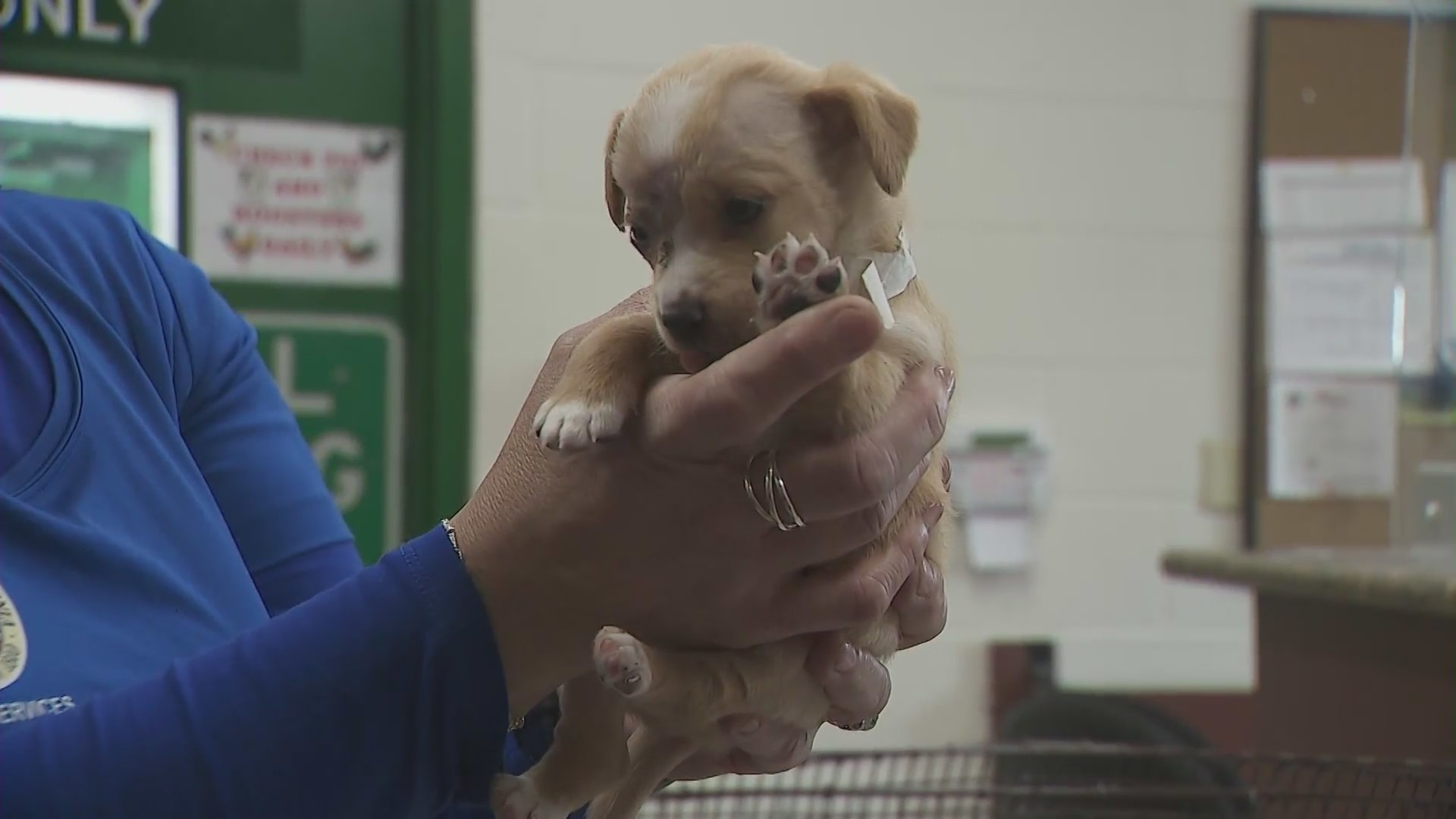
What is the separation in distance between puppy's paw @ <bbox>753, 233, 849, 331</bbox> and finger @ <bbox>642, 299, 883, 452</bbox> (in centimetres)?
4

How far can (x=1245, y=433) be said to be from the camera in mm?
2252

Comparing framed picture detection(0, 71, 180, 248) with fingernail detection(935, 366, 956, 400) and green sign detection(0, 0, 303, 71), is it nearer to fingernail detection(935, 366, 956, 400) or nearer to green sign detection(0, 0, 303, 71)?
green sign detection(0, 0, 303, 71)

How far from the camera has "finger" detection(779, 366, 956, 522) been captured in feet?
2.32

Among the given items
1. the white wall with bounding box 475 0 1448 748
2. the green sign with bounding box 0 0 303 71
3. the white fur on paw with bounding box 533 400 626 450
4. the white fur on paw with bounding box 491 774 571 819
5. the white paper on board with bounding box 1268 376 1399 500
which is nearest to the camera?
the white fur on paw with bounding box 533 400 626 450

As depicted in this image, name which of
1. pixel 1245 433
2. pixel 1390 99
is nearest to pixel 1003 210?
pixel 1245 433

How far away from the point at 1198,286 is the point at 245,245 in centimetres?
169

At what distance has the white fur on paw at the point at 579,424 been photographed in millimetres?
728

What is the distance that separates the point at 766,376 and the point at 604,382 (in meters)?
0.16

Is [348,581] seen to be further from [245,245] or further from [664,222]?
[245,245]

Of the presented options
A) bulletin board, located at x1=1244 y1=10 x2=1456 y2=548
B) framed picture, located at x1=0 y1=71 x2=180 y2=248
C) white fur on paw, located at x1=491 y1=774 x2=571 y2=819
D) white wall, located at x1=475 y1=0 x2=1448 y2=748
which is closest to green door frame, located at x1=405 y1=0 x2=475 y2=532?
white wall, located at x1=475 y1=0 x2=1448 y2=748

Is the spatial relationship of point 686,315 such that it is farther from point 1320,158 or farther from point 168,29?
point 1320,158

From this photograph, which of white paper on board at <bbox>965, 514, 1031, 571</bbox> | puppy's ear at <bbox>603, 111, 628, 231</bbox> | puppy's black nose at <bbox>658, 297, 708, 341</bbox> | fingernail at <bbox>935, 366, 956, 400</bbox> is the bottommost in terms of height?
white paper on board at <bbox>965, 514, 1031, 571</bbox>

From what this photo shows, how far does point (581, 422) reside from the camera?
28.9 inches

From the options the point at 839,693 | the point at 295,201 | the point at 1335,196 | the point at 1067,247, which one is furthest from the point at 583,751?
the point at 1335,196
